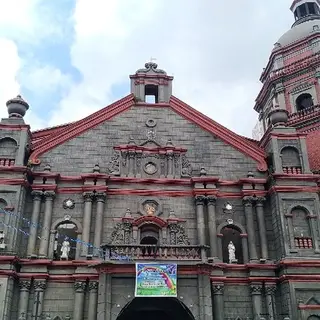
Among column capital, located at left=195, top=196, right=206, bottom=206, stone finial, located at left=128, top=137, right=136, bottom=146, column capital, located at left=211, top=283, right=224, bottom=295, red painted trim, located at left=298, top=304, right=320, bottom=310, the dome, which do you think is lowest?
red painted trim, located at left=298, top=304, right=320, bottom=310

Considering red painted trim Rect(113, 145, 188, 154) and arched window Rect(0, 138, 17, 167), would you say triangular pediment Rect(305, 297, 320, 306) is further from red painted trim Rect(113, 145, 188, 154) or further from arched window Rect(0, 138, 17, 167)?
arched window Rect(0, 138, 17, 167)

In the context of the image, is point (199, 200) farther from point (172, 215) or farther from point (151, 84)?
point (151, 84)

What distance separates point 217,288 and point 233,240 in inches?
143

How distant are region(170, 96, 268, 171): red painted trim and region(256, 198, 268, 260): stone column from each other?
204 cm

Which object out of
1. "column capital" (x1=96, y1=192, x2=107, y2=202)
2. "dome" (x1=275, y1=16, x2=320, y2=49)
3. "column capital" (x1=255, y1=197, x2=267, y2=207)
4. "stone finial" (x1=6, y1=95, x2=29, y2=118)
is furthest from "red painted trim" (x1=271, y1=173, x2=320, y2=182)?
"stone finial" (x1=6, y1=95, x2=29, y2=118)

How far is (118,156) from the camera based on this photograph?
24812 millimetres

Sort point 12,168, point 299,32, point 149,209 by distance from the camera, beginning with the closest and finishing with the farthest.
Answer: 1. point 12,168
2. point 149,209
3. point 299,32

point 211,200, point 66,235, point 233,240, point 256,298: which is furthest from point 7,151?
point 256,298

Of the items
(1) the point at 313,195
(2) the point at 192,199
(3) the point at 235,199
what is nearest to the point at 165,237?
(2) the point at 192,199

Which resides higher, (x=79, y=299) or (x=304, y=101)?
(x=304, y=101)

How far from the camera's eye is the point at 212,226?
22953mm

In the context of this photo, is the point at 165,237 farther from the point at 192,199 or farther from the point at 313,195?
the point at 313,195

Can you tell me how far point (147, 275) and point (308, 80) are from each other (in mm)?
16733

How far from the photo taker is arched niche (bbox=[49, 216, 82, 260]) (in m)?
22.4
